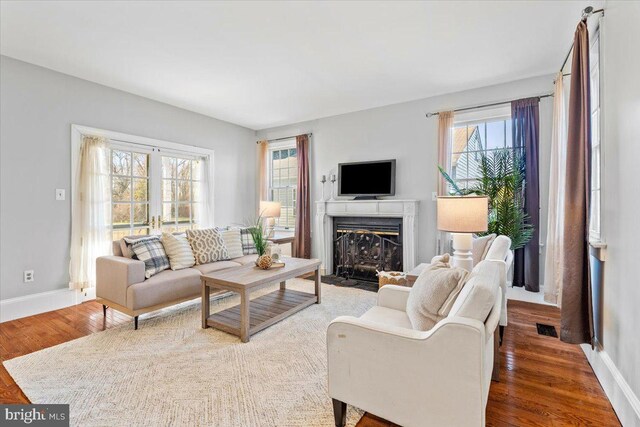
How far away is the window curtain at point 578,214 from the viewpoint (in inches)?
84.4

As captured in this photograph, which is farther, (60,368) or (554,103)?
(554,103)

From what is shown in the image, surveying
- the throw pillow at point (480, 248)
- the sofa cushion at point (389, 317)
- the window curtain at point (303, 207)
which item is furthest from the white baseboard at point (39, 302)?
the throw pillow at point (480, 248)

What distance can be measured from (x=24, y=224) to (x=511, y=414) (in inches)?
183

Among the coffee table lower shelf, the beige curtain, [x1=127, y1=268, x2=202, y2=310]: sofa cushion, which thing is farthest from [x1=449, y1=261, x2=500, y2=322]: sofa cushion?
the beige curtain

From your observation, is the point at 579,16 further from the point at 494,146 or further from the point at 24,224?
the point at 24,224

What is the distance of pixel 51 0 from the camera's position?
7.55 feet

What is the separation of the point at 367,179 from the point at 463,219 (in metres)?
2.61

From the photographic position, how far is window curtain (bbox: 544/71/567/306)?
327 cm

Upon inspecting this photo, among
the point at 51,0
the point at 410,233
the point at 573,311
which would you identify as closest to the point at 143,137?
the point at 51,0

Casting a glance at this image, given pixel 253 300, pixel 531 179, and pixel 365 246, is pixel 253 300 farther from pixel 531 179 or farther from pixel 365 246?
pixel 531 179

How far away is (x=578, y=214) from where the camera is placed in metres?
2.18

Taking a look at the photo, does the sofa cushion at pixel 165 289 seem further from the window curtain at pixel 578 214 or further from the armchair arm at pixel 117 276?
the window curtain at pixel 578 214

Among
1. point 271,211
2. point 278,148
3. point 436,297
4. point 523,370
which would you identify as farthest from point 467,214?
point 278,148

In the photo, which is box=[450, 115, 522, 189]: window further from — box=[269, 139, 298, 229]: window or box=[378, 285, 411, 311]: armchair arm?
box=[269, 139, 298, 229]: window
